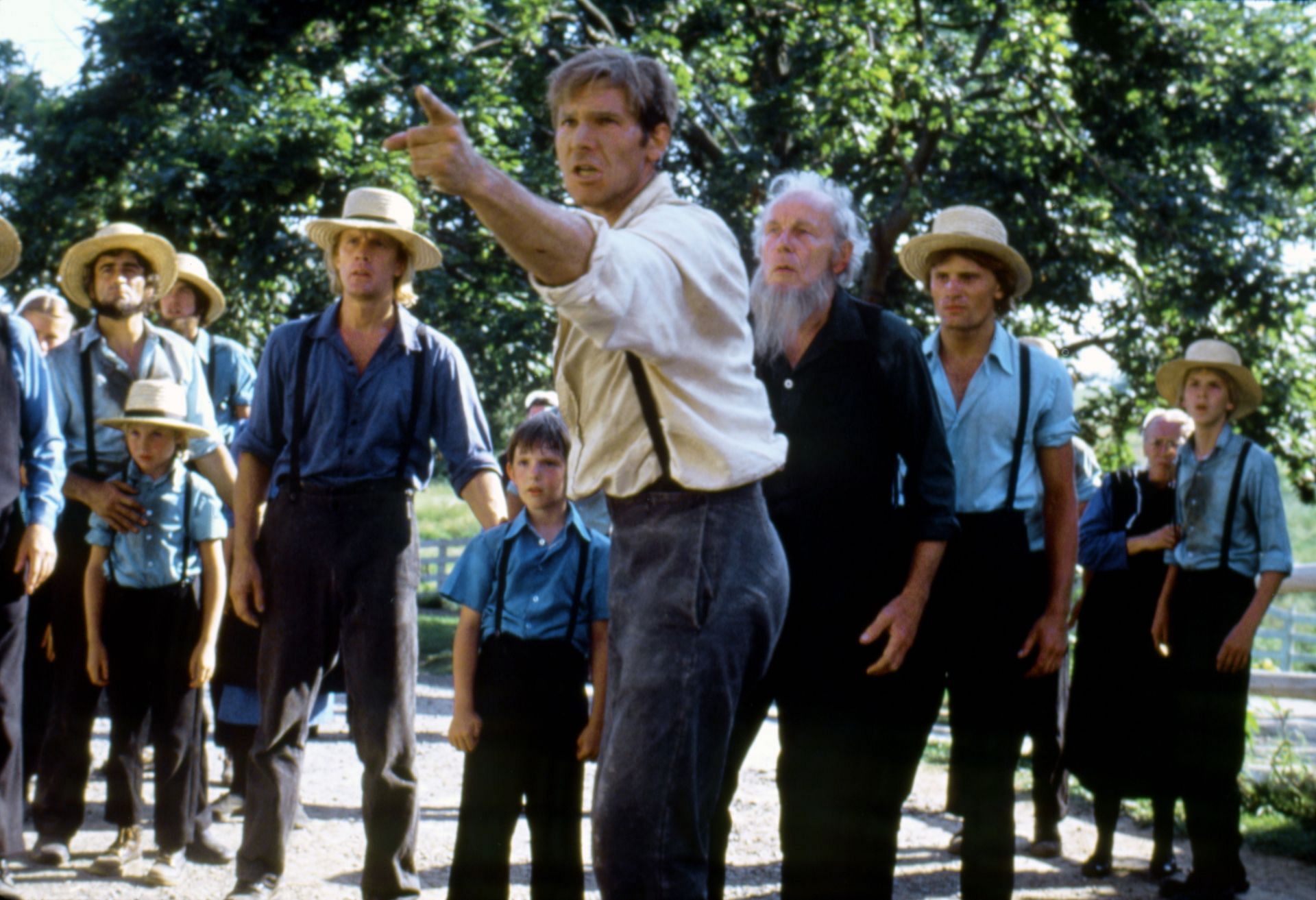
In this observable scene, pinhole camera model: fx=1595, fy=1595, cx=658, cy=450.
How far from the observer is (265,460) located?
519 cm

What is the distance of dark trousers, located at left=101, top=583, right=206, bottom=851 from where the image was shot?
5695 mm

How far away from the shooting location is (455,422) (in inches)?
205

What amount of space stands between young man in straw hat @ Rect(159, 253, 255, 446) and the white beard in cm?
334

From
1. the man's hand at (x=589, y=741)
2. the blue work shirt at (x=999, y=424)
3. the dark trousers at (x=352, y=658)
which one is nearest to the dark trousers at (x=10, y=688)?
the dark trousers at (x=352, y=658)

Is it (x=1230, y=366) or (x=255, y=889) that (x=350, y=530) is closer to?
(x=255, y=889)

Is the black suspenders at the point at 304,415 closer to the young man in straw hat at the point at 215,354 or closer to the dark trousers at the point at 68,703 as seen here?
the dark trousers at the point at 68,703

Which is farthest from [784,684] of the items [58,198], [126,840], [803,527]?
[58,198]

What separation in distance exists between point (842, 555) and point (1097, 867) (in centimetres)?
294

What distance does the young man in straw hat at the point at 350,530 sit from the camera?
4.96 m

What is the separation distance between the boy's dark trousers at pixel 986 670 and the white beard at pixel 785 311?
2.56 feet

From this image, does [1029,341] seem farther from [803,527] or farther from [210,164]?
[210,164]

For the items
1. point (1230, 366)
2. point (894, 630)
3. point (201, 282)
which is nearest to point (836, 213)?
point (894, 630)

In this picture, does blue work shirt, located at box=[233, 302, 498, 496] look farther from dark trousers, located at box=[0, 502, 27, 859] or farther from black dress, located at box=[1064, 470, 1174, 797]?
black dress, located at box=[1064, 470, 1174, 797]

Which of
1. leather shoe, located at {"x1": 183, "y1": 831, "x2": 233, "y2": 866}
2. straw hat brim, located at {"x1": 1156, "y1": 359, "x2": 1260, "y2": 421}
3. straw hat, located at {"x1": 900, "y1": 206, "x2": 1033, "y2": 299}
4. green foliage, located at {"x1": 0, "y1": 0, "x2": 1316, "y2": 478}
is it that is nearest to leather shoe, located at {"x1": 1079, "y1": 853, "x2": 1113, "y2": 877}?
straw hat brim, located at {"x1": 1156, "y1": 359, "x2": 1260, "y2": 421}
